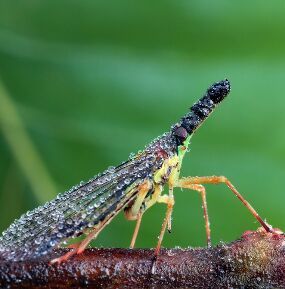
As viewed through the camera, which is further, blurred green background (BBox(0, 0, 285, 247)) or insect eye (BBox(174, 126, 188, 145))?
blurred green background (BBox(0, 0, 285, 247))

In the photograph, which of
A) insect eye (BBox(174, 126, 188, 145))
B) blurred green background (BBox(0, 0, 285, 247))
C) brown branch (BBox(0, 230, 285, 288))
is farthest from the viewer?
blurred green background (BBox(0, 0, 285, 247))

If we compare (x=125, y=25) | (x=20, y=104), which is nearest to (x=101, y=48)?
(x=125, y=25)

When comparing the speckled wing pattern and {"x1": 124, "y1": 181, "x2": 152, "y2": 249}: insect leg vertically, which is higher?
the speckled wing pattern

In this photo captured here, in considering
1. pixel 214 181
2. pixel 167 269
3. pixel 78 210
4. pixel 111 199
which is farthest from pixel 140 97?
pixel 167 269

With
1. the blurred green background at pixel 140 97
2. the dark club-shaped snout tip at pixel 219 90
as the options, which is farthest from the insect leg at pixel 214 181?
the blurred green background at pixel 140 97

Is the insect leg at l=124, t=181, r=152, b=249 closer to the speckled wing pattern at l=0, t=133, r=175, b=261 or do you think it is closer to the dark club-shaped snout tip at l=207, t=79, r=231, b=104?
the speckled wing pattern at l=0, t=133, r=175, b=261

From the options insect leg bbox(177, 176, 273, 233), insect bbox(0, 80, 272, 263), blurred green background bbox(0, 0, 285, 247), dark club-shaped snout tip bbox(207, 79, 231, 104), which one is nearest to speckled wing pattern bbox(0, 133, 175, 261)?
insect bbox(0, 80, 272, 263)

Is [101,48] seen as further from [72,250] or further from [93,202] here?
[72,250]
